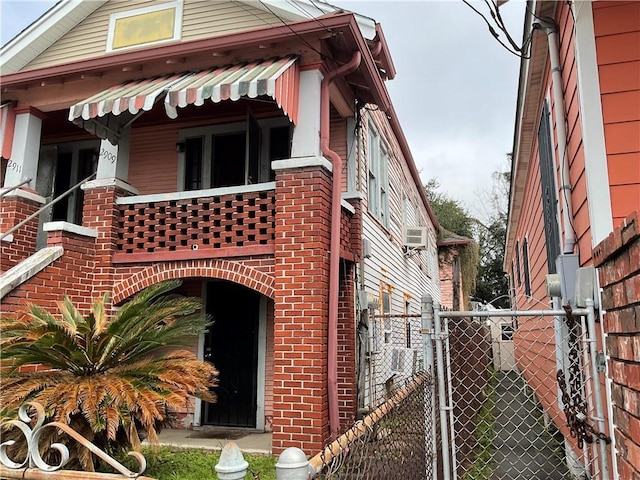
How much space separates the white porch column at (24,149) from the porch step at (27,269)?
64.8 inches

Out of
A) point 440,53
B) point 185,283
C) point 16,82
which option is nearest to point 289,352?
point 185,283

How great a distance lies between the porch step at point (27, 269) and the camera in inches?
223

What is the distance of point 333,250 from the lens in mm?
5914

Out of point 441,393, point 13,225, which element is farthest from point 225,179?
point 441,393

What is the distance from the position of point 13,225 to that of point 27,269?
5.27 feet

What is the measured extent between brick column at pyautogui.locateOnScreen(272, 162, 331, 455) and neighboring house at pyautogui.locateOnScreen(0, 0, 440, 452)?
2 cm

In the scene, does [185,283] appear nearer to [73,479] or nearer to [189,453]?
[189,453]

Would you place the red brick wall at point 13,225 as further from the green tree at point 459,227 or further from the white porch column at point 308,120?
the green tree at point 459,227

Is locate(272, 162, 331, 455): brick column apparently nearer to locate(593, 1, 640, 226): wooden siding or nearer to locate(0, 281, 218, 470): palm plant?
locate(0, 281, 218, 470): palm plant

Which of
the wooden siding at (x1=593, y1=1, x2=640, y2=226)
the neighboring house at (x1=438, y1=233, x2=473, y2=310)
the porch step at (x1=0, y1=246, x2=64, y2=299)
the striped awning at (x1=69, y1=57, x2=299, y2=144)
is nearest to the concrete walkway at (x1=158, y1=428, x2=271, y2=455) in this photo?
the porch step at (x1=0, y1=246, x2=64, y2=299)

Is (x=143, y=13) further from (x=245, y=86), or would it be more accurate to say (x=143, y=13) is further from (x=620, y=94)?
(x=620, y=94)

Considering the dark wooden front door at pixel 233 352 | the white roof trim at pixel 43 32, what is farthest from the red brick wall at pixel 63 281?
the white roof trim at pixel 43 32

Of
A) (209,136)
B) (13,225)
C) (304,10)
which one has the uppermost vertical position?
(304,10)

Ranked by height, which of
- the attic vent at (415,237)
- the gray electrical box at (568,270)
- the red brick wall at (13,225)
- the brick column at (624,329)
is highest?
the attic vent at (415,237)
